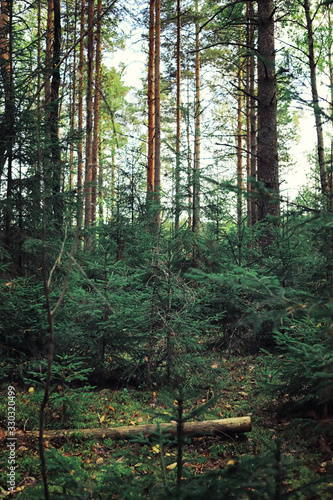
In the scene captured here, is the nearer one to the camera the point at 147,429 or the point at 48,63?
the point at 147,429

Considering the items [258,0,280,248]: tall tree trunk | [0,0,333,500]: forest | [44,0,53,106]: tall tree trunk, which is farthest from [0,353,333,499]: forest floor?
[258,0,280,248]: tall tree trunk

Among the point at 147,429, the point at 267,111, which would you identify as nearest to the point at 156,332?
the point at 147,429

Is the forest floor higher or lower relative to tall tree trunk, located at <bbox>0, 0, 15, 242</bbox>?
lower

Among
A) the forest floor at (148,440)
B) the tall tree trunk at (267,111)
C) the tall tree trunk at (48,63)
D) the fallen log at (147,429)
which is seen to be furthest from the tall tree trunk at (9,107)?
the tall tree trunk at (267,111)

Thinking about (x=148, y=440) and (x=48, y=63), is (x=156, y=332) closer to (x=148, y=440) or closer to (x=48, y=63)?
(x=148, y=440)

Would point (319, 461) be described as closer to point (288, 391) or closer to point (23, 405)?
point (288, 391)

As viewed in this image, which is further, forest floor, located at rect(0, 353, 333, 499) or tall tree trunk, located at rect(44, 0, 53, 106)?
forest floor, located at rect(0, 353, 333, 499)

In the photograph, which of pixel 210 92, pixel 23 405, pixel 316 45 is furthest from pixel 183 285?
pixel 210 92

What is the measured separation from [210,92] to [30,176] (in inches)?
660

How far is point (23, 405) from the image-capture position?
175 inches

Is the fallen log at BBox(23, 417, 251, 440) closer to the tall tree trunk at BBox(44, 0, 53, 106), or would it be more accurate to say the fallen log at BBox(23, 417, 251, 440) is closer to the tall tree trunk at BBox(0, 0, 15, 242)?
the tall tree trunk at BBox(0, 0, 15, 242)

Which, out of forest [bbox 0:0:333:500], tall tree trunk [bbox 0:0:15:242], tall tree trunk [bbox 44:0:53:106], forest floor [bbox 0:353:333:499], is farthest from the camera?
tall tree trunk [bbox 0:0:15:242]

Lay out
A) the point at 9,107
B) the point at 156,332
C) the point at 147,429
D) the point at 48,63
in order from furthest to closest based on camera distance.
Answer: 1. the point at 9,107
2. the point at 156,332
3. the point at 48,63
4. the point at 147,429

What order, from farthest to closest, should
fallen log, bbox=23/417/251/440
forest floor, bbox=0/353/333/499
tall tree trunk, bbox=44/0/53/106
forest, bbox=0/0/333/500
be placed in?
fallen log, bbox=23/417/251/440 < forest floor, bbox=0/353/333/499 < tall tree trunk, bbox=44/0/53/106 < forest, bbox=0/0/333/500
